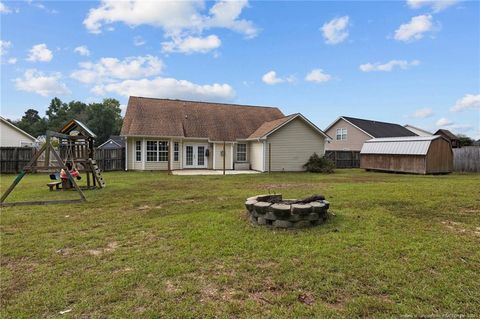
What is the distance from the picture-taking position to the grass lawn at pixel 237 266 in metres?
2.82

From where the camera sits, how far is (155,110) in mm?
23234

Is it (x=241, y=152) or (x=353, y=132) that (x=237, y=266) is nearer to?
(x=241, y=152)

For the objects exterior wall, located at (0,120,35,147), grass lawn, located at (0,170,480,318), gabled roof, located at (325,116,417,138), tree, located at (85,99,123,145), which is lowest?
grass lawn, located at (0,170,480,318)

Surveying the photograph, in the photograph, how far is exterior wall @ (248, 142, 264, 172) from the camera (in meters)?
20.8

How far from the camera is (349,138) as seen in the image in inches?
1264

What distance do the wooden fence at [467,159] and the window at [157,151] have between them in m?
21.3

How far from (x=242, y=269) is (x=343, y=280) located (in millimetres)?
1176

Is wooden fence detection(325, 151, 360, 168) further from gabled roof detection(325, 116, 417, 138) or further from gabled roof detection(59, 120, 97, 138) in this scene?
gabled roof detection(59, 120, 97, 138)

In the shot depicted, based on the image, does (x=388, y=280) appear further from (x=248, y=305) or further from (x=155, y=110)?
(x=155, y=110)

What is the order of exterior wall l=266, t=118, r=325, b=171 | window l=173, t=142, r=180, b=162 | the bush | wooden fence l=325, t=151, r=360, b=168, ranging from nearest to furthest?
1. the bush
2. exterior wall l=266, t=118, r=325, b=171
3. window l=173, t=142, r=180, b=162
4. wooden fence l=325, t=151, r=360, b=168

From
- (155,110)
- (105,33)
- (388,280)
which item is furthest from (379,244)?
(155,110)

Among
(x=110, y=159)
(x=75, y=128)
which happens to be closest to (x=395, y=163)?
(x=75, y=128)

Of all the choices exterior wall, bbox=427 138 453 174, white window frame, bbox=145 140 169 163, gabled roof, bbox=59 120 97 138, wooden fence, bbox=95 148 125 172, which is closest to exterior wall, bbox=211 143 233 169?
white window frame, bbox=145 140 169 163

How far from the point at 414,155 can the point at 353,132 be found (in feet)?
43.3
